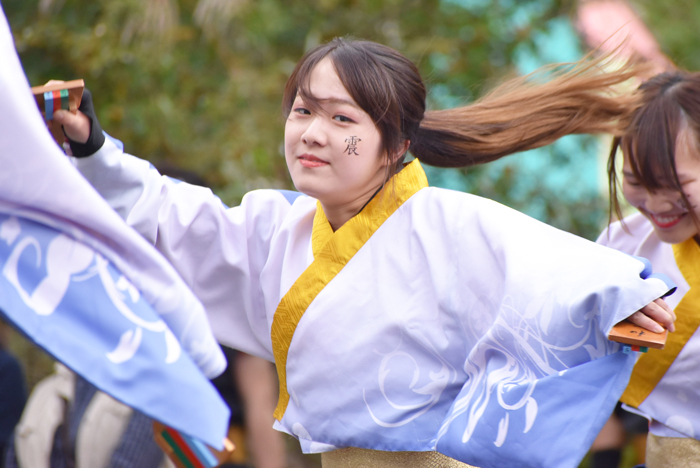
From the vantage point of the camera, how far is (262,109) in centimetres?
273

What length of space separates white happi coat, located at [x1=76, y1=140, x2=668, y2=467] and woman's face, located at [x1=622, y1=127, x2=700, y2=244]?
0.34m

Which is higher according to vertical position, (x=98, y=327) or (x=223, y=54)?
(x=98, y=327)

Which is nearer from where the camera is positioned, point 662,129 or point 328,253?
point 328,253

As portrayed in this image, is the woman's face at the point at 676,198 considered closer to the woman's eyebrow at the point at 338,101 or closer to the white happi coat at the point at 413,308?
the white happi coat at the point at 413,308

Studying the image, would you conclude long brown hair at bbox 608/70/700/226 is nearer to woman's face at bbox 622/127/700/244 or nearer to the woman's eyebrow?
woman's face at bbox 622/127/700/244

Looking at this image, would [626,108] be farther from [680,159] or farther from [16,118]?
[16,118]

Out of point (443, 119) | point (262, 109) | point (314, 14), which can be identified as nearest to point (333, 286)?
point (443, 119)

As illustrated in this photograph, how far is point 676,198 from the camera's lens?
1488mm

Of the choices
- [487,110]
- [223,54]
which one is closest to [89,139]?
[487,110]

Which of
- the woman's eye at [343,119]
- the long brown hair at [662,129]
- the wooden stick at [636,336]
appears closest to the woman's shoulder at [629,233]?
the long brown hair at [662,129]

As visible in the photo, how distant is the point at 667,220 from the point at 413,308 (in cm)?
58

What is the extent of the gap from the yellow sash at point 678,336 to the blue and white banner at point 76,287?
959mm

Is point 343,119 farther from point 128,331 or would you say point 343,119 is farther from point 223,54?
point 223,54

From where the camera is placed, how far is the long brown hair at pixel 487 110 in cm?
139
